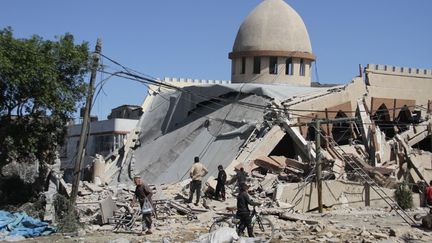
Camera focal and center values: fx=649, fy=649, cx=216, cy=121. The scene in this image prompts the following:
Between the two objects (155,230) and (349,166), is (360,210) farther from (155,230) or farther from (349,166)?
(155,230)

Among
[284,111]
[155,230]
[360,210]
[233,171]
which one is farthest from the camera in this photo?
[284,111]

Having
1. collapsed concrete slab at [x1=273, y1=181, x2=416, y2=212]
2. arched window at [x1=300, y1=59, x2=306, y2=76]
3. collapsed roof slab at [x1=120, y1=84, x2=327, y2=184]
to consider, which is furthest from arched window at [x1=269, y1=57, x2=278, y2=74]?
collapsed concrete slab at [x1=273, y1=181, x2=416, y2=212]

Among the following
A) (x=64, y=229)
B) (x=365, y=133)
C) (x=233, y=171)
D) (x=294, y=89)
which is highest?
(x=294, y=89)

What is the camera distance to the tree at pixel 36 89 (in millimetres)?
18672

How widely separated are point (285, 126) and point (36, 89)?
35.5 ft

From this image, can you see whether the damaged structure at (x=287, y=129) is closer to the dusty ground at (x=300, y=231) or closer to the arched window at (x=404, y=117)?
the arched window at (x=404, y=117)

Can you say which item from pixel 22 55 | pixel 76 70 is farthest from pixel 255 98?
pixel 22 55

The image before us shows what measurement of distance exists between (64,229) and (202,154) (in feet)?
36.9

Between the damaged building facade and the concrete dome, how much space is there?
51mm

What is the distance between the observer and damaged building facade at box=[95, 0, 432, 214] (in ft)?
80.5

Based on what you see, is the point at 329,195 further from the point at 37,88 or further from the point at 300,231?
the point at 37,88

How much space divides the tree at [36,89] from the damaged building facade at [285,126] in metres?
4.26

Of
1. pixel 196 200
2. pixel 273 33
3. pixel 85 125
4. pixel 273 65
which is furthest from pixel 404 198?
pixel 273 33

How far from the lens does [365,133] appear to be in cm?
2873
